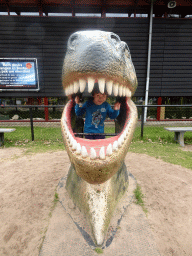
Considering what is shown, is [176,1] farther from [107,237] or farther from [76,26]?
[107,237]

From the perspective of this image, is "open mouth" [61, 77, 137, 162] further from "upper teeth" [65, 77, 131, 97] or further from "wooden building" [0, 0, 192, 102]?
"wooden building" [0, 0, 192, 102]

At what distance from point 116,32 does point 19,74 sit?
210 inches

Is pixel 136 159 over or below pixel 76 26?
below

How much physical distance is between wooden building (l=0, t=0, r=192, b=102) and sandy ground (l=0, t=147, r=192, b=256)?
5.81 metres

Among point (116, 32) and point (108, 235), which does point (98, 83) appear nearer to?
point (108, 235)

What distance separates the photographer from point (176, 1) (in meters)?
8.42

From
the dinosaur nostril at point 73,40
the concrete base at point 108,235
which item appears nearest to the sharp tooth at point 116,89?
the dinosaur nostril at point 73,40

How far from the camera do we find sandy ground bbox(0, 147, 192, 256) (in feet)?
5.15

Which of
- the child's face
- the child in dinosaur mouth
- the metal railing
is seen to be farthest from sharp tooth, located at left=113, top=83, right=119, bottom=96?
the metal railing

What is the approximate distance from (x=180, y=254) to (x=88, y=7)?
10.1 m

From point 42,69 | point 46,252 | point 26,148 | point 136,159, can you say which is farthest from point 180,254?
point 42,69

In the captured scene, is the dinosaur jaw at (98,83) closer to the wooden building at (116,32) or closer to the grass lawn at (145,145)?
the grass lawn at (145,145)

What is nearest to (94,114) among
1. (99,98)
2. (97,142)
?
(99,98)

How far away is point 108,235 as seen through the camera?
5.11 feet
